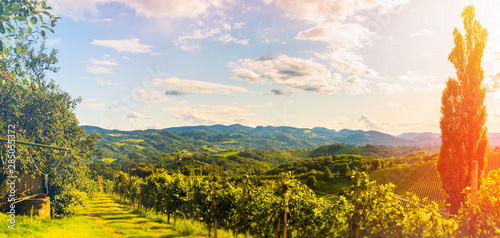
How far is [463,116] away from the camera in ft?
76.4

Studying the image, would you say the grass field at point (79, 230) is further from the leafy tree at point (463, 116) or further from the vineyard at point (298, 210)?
the leafy tree at point (463, 116)

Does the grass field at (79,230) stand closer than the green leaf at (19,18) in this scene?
No

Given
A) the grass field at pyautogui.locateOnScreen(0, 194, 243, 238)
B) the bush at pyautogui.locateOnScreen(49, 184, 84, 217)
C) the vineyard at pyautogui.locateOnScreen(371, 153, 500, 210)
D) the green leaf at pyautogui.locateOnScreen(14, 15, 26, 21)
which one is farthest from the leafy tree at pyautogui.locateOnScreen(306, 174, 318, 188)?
the green leaf at pyautogui.locateOnScreen(14, 15, 26, 21)

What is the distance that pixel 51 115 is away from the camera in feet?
70.8

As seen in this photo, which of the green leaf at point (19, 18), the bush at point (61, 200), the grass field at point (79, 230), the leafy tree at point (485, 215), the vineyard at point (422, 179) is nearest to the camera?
the green leaf at point (19, 18)

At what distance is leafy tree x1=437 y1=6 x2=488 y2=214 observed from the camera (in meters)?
22.7

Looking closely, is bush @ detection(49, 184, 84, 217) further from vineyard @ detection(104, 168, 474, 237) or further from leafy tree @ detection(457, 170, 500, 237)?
leafy tree @ detection(457, 170, 500, 237)

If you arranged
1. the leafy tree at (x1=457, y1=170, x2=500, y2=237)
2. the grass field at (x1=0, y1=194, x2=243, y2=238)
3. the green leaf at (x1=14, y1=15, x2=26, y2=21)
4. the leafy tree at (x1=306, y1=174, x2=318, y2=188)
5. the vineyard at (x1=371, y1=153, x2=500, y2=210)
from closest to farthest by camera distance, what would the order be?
the green leaf at (x1=14, y1=15, x2=26, y2=21)
the leafy tree at (x1=457, y1=170, x2=500, y2=237)
the grass field at (x1=0, y1=194, x2=243, y2=238)
the vineyard at (x1=371, y1=153, x2=500, y2=210)
the leafy tree at (x1=306, y1=174, x2=318, y2=188)

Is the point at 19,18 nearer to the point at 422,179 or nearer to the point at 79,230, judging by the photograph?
the point at 79,230

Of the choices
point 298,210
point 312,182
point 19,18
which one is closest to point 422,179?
point 312,182

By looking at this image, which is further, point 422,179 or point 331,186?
point 331,186

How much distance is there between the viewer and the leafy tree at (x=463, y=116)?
22672 mm

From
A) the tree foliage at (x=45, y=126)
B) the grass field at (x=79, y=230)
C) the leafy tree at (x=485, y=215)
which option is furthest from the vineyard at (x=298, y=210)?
the tree foliage at (x=45, y=126)

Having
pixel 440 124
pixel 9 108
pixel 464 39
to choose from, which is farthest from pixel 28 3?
pixel 464 39
